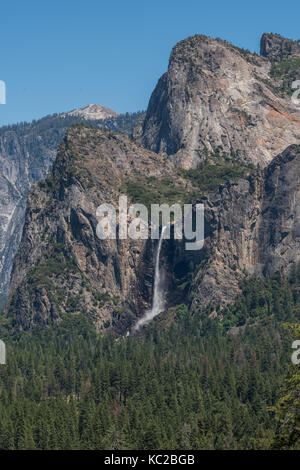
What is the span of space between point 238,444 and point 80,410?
117 ft

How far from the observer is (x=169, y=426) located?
168 meters

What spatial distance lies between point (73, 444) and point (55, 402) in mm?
25413

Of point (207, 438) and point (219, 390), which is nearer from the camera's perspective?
point (207, 438)

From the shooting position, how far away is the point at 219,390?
19062cm
